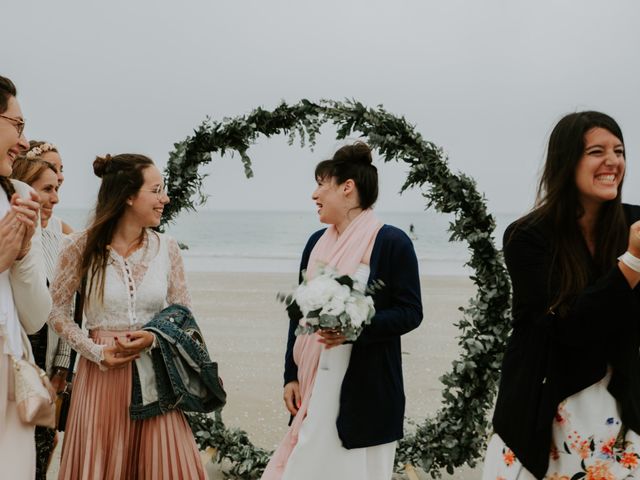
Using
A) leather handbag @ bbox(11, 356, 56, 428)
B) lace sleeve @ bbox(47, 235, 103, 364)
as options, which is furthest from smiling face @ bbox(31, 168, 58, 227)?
leather handbag @ bbox(11, 356, 56, 428)

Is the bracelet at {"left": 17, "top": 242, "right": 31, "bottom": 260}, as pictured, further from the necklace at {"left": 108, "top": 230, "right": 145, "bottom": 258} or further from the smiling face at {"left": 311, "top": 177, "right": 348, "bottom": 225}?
the smiling face at {"left": 311, "top": 177, "right": 348, "bottom": 225}

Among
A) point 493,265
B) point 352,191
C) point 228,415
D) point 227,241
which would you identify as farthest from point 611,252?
point 227,241

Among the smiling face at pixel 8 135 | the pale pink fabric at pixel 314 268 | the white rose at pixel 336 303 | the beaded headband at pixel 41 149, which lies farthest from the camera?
the beaded headband at pixel 41 149

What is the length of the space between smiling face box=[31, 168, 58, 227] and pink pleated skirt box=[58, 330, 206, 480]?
3.26 feet

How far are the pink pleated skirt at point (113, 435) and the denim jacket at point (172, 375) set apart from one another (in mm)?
101

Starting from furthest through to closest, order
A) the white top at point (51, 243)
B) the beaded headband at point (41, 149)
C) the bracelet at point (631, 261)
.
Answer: the beaded headband at point (41, 149) → the white top at point (51, 243) → the bracelet at point (631, 261)

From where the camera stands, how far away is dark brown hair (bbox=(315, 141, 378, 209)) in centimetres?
448

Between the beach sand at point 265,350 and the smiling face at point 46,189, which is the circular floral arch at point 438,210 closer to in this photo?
the beach sand at point 265,350

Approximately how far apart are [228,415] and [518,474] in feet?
17.4

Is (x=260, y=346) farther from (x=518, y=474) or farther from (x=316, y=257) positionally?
(x=518, y=474)

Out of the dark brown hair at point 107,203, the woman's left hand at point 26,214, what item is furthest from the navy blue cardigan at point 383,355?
the woman's left hand at point 26,214

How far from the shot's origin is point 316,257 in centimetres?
461

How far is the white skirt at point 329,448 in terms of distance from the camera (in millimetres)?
4238

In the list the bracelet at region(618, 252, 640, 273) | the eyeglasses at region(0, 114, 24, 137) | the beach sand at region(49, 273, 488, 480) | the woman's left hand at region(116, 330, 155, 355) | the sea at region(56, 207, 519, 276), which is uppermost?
the eyeglasses at region(0, 114, 24, 137)
